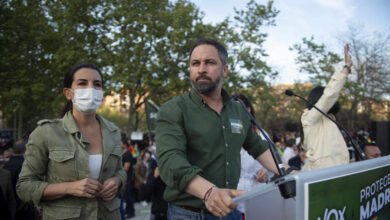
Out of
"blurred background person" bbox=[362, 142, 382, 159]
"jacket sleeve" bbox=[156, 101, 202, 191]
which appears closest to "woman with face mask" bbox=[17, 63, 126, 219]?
"jacket sleeve" bbox=[156, 101, 202, 191]

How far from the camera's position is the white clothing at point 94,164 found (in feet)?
8.01

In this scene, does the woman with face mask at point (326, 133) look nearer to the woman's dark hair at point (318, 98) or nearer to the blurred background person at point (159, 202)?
the woman's dark hair at point (318, 98)

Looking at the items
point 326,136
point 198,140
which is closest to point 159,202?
point 326,136

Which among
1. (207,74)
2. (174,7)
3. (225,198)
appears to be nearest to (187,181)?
(225,198)

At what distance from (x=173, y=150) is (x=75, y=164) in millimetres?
→ 1000

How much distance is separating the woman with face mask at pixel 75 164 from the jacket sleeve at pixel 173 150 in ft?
2.60

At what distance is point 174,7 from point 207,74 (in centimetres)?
1702

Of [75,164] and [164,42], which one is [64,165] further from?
[164,42]

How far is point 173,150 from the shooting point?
173 cm

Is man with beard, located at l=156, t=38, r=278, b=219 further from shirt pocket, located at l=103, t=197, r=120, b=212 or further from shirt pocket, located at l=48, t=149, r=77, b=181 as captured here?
shirt pocket, located at l=48, t=149, r=77, b=181

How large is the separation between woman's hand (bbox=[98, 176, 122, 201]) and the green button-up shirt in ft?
2.05

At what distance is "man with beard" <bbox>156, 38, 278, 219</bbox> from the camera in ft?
5.93

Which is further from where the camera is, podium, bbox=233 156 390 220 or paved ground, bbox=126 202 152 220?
paved ground, bbox=126 202 152 220

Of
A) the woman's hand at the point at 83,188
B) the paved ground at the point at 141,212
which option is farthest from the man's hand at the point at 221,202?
the paved ground at the point at 141,212
